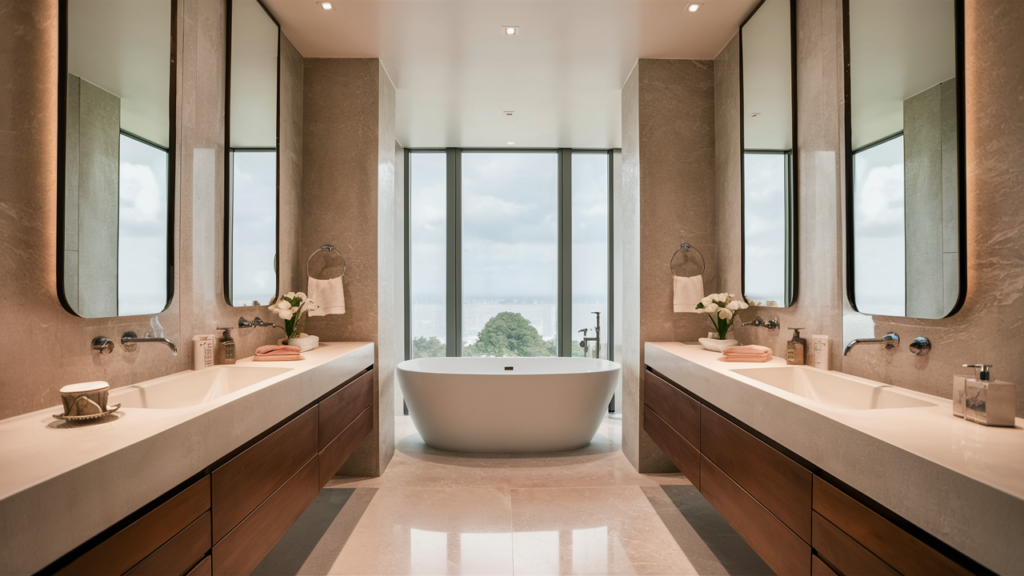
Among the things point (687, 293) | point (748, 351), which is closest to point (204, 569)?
point (748, 351)

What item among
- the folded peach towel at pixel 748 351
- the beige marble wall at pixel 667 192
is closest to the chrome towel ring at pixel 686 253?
the beige marble wall at pixel 667 192

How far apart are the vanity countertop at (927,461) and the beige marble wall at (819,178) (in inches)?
24.2

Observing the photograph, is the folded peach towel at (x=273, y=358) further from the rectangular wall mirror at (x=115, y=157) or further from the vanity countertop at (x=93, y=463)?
the vanity countertop at (x=93, y=463)

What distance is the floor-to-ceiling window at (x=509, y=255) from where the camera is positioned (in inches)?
205

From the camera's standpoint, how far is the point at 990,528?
0.85m

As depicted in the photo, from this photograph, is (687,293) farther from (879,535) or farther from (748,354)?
(879,535)

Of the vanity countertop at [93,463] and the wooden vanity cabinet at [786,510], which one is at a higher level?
the vanity countertop at [93,463]

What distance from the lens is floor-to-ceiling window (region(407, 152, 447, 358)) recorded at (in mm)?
5188

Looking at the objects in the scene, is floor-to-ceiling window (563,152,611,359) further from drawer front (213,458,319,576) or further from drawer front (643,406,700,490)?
drawer front (213,458,319,576)

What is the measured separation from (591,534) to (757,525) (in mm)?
982

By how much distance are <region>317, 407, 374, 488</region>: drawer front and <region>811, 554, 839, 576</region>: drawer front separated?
1.84 metres

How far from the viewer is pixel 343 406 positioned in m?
2.66

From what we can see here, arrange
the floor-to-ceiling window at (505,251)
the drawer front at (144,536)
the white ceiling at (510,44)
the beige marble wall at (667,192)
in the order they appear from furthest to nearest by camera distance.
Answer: the floor-to-ceiling window at (505,251)
the beige marble wall at (667,192)
the white ceiling at (510,44)
the drawer front at (144,536)

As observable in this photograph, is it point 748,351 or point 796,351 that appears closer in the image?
point 796,351
